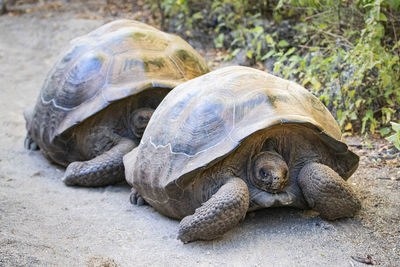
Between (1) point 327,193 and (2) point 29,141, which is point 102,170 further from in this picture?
(1) point 327,193

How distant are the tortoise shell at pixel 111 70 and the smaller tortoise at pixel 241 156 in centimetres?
101

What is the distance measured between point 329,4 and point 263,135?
2.53m

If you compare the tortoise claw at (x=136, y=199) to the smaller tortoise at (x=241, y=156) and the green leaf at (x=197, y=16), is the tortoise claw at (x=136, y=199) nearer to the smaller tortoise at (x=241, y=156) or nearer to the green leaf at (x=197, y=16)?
the smaller tortoise at (x=241, y=156)

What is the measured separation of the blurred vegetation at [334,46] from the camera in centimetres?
432

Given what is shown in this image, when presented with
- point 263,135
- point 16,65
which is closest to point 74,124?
point 263,135

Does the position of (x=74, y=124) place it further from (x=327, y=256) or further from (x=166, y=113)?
(x=327, y=256)

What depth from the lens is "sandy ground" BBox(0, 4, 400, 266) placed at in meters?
2.74

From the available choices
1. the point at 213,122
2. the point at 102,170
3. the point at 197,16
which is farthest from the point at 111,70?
the point at 197,16

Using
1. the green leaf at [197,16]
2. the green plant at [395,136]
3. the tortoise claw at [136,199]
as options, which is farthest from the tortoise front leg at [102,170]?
the green leaf at [197,16]

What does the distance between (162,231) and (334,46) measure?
9.40 ft

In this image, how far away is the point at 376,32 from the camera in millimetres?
4238

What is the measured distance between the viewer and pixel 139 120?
4227 millimetres

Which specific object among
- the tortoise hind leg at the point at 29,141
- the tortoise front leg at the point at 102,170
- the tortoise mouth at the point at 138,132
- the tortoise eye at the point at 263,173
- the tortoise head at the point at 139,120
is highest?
the tortoise eye at the point at 263,173

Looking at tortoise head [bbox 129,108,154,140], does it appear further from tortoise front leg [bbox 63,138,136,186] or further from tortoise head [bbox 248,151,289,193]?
tortoise head [bbox 248,151,289,193]
